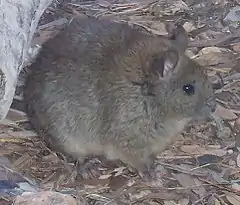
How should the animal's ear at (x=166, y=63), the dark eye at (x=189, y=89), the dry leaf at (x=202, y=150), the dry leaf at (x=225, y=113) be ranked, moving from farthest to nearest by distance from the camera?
the dry leaf at (x=225, y=113)
the dry leaf at (x=202, y=150)
the dark eye at (x=189, y=89)
the animal's ear at (x=166, y=63)

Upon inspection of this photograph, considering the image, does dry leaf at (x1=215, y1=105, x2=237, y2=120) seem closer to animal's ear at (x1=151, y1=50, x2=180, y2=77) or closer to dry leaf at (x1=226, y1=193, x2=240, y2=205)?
dry leaf at (x1=226, y1=193, x2=240, y2=205)

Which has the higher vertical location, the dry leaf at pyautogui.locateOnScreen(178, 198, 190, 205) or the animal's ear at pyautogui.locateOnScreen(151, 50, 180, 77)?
the animal's ear at pyautogui.locateOnScreen(151, 50, 180, 77)

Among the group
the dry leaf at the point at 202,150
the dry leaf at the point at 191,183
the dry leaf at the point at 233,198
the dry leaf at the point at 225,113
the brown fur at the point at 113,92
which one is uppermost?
the brown fur at the point at 113,92

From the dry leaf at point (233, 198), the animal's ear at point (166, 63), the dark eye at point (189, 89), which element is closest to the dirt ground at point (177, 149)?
the dry leaf at point (233, 198)

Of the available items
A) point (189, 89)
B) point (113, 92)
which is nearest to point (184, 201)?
point (189, 89)

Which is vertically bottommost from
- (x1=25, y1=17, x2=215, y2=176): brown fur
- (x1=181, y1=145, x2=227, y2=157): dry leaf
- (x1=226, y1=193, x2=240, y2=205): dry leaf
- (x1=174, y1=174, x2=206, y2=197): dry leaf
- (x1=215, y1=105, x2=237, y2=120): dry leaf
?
(x1=226, y1=193, x2=240, y2=205): dry leaf

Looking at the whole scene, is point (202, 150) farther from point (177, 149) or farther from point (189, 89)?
point (189, 89)

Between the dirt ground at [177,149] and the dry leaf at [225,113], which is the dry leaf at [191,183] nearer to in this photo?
the dirt ground at [177,149]

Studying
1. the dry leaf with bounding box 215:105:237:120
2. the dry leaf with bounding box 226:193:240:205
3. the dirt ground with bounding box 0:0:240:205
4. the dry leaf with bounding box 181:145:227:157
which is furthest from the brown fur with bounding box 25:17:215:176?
the dry leaf with bounding box 215:105:237:120
